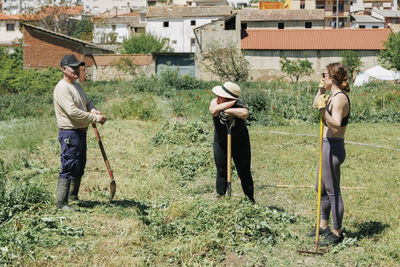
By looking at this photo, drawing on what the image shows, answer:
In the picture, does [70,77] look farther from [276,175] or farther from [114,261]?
[276,175]

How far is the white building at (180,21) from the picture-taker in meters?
63.5

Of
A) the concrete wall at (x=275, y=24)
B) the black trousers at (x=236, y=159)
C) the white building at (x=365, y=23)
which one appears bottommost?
the black trousers at (x=236, y=159)

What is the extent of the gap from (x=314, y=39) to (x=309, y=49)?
75.3 inches

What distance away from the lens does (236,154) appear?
21.3 feet

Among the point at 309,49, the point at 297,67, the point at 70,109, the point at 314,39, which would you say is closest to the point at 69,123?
the point at 70,109

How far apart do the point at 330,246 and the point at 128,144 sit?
7.48 m

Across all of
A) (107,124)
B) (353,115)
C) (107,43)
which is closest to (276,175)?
(107,124)

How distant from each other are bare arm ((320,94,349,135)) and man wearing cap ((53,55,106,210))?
282 cm

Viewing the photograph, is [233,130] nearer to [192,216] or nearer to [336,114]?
[192,216]

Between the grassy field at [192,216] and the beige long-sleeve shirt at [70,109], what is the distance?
956 mm

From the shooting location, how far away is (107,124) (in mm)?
14867

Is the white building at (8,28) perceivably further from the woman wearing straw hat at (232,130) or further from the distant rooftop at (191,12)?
the woman wearing straw hat at (232,130)

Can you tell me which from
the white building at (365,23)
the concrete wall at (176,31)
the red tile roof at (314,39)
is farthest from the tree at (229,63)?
the white building at (365,23)

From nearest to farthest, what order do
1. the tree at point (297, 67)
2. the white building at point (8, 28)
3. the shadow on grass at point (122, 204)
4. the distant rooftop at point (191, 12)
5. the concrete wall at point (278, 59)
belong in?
the shadow on grass at point (122, 204), the tree at point (297, 67), the concrete wall at point (278, 59), the distant rooftop at point (191, 12), the white building at point (8, 28)
